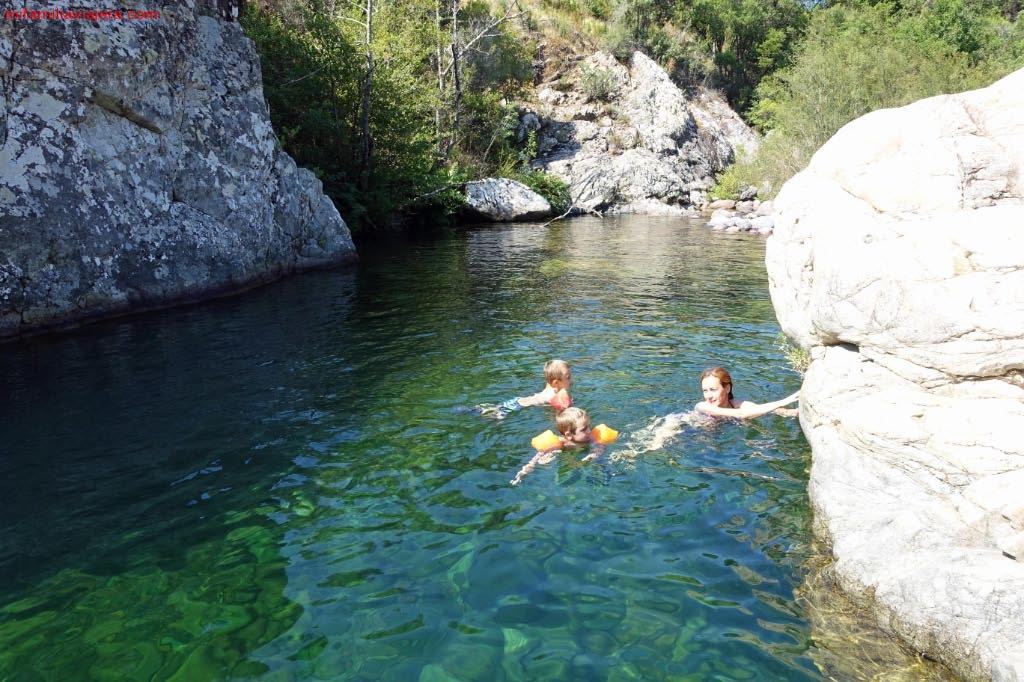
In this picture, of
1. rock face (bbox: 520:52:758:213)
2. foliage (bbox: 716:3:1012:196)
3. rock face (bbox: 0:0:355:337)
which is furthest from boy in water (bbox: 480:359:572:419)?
rock face (bbox: 520:52:758:213)

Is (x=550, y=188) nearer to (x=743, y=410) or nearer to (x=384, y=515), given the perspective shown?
(x=743, y=410)

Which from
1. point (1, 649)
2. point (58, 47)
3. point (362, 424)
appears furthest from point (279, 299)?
point (1, 649)

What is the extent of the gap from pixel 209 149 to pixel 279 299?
12.7 feet

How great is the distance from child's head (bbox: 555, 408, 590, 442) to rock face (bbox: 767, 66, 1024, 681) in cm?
228

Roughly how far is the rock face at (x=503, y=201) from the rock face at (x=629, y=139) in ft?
18.1

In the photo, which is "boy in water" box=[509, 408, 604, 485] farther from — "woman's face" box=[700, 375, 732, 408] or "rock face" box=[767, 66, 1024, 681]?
"rock face" box=[767, 66, 1024, 681]

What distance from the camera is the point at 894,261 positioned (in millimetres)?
5645

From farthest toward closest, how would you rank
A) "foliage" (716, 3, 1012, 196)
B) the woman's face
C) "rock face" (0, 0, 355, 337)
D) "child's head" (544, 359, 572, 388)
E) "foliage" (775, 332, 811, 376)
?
"foliage" (716, 3, 1012, 196), "rock face" (0, 0, 355, 337), "foliage" (775, 332, 811, 376), "child's head" (544, 359, 572, 388), the woman's face

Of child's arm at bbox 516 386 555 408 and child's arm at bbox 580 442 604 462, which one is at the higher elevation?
child's arm at bbox 516 386 555 408

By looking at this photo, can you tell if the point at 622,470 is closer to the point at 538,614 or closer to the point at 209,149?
the point at 538,614

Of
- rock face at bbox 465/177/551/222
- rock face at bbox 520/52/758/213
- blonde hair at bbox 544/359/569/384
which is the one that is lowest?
blonde hair at bbox 544/359/569/384

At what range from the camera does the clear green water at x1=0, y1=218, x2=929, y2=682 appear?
4.54m

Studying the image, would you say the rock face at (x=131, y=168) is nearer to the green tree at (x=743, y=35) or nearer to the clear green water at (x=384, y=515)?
the clear green water at (x=384, y=515)

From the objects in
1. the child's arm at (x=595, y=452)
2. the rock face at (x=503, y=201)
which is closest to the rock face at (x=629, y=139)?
the rock face at (x=503, y=201)
